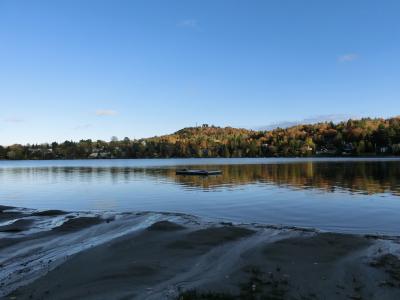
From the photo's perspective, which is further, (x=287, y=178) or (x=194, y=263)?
(x=287, y=178)

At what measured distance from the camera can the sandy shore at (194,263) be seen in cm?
1260

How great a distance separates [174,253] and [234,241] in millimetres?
3721

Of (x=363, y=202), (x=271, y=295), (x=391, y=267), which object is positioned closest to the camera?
(x=271, y=295)

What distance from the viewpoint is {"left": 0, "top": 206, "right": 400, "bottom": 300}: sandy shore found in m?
12.6

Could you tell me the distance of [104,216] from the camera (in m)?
30.2

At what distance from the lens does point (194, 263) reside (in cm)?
1622

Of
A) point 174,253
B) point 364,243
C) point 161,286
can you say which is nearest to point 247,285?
point 161,286

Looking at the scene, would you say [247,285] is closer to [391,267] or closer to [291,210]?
[391,267]

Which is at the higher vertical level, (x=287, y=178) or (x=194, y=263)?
(x=194, y=263)

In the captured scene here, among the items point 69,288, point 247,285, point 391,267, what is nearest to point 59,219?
point 69,288

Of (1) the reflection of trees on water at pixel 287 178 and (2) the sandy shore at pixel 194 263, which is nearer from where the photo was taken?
(2) the sandy shore at pixel 194 263

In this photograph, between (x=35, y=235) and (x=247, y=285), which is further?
(x=35, y=235)

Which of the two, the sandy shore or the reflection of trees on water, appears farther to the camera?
the reflection of trees on water

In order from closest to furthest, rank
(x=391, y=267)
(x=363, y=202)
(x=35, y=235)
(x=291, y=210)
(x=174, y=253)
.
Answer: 1. (x=391, y=267)
2. (x=174, y=253)
3. (x=35, y=235)
4. (x=291, y=210)
5. (x=363, y=202)
